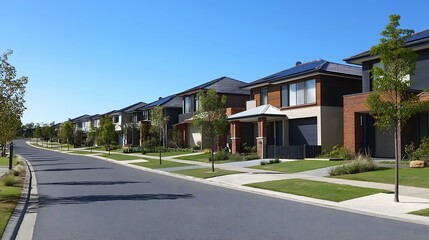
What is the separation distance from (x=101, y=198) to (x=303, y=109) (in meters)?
21.4

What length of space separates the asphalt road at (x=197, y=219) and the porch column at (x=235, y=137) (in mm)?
21994

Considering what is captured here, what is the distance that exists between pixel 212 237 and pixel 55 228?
3543 mm

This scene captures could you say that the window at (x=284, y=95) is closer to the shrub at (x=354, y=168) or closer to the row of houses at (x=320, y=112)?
the row of houses at (x=320, y=112)

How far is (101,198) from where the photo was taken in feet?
47.3

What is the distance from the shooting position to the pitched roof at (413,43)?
2407cm

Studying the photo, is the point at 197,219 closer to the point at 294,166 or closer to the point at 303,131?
the point at 294,166

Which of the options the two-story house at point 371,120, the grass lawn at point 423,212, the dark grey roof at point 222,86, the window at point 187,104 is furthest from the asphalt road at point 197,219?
the window at point 187,104

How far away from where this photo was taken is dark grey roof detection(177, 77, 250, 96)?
162ft

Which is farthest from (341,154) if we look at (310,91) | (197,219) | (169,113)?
(169,113)

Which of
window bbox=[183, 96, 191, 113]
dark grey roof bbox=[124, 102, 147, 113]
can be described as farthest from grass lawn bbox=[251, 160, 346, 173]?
dark grey roof bbox=[124, 102, 147, 113]

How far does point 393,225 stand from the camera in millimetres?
9750

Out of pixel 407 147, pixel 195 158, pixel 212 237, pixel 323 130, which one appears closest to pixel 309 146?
pixel 323 130

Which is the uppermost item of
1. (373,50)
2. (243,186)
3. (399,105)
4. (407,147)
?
(373,50)

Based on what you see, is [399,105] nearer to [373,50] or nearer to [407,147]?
[373,50]
